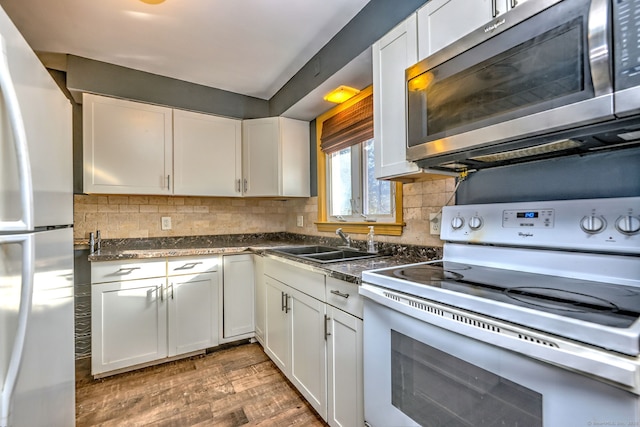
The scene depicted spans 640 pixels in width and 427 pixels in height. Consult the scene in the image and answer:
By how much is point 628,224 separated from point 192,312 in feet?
8.41

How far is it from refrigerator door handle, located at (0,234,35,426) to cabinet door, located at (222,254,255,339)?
5.52 feet

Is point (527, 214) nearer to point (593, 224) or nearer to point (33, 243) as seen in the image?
point (593, 224)

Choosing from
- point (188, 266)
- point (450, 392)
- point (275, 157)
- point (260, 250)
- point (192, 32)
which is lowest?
point (450, 392)

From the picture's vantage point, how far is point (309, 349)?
1.66 m

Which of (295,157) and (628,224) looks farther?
(295,157)

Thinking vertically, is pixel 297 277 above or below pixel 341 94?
below

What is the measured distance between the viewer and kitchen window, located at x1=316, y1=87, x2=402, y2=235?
6.60 feet

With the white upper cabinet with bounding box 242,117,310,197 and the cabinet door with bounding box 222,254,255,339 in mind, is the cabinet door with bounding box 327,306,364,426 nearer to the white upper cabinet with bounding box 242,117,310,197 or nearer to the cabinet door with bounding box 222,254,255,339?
the cabinet door with bounding box 222,254,255,339

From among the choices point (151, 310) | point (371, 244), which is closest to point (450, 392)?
point (371, 244)

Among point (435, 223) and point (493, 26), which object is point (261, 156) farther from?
point (493, 26)

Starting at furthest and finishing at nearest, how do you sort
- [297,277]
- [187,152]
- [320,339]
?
[187,152] < [297,277] < [320,339]

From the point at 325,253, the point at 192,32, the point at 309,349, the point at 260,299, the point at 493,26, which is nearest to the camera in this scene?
the point at 493,26

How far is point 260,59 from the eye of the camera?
2.22 meters

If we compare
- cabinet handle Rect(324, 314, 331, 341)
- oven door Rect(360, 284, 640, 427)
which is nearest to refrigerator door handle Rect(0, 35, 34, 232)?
oven door Rect(360, 284, 640, 427)
